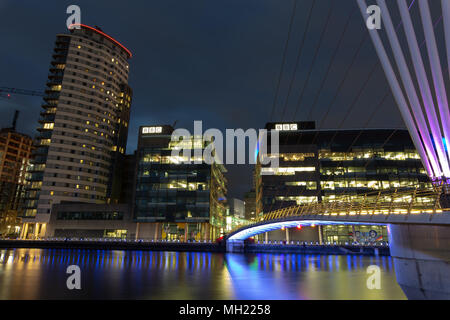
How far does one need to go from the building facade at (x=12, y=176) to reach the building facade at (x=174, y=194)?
7763 centimetres

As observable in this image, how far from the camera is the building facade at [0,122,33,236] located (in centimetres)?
12900

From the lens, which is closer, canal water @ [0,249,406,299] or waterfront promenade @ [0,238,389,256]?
canal water @ [0,249,406,299]

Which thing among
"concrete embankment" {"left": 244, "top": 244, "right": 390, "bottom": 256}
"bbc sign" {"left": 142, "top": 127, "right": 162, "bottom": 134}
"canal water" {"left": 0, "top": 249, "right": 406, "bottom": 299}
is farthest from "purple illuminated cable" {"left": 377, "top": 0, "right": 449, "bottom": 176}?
"bbc sign" {"left": 142, "top": 127, "right": 162, "bottom": 134}

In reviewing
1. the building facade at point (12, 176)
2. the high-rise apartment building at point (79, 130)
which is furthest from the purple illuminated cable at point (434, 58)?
the building facade at point (12, 176)

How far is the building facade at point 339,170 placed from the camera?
87062mm

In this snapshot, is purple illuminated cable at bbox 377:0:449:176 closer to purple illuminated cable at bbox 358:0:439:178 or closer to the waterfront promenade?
purple illuminated cable at bbox 358:0:439:178

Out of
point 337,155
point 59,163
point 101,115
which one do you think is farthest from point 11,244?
point 337,155

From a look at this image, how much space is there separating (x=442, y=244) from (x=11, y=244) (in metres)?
85.9

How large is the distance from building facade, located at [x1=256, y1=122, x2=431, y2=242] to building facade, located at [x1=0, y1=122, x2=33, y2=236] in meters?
115

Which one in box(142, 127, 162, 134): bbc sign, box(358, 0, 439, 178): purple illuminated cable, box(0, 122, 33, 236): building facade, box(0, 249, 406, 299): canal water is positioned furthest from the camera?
box(0, 122, 33, 236): building facade

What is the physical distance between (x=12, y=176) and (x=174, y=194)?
9790cm

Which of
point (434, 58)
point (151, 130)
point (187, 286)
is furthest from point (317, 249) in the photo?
point (151, 130)

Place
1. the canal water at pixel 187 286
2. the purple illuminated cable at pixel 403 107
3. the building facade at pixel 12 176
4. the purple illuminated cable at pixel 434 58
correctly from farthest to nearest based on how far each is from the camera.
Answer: the building facade at pixel 12 176 < the canal water at pixel 187 286 < the purple illuminated cable at pixel 403 107 < the purple illuminated cable at pixel 434 58

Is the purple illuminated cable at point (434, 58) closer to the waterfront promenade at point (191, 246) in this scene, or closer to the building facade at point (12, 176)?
the waterfront promenade at point (191, 246)
